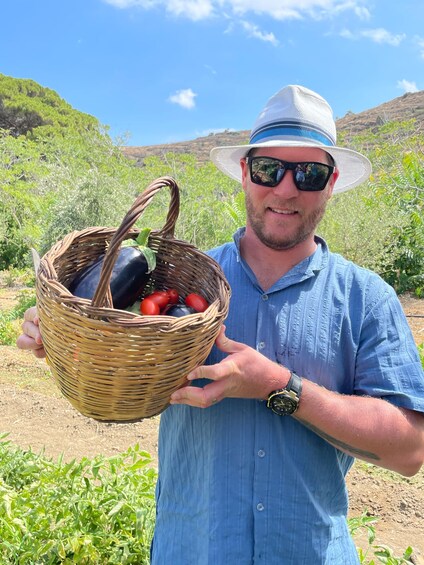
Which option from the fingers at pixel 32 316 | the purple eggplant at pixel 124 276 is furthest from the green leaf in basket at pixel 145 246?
the fingers at pixel 32 316

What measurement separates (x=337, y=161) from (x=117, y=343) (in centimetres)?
110

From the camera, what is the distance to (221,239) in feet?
33.0

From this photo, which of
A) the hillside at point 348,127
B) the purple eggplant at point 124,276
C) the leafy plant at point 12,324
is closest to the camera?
the purple eggplant at point 124,276

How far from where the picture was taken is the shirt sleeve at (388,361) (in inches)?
59.1

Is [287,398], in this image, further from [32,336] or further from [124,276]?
[32,336]

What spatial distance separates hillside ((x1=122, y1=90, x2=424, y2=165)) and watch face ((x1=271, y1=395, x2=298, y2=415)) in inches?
1863

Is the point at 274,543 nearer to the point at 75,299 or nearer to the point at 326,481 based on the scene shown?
the point at 326,481

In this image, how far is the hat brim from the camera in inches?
67.2

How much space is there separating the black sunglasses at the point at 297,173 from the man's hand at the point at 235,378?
0.55 metres

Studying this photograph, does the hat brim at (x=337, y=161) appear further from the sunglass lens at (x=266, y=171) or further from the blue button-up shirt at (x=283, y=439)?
the blue button-up shirt at (x=283, y=439)

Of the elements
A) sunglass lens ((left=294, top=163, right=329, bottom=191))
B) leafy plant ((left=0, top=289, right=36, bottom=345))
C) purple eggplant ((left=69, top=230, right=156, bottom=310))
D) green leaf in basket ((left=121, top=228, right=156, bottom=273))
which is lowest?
leafy plant ((left=0, top=289, right=36, bottom=345))

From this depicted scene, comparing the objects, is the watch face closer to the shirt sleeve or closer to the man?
the man

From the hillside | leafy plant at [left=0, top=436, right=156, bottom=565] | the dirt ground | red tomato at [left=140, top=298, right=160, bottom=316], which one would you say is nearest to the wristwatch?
red tomato at [left=140, top=298, right=160, bottom=316]

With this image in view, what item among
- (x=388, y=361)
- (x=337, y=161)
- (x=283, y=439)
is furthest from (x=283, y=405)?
(x=337, y=161)
